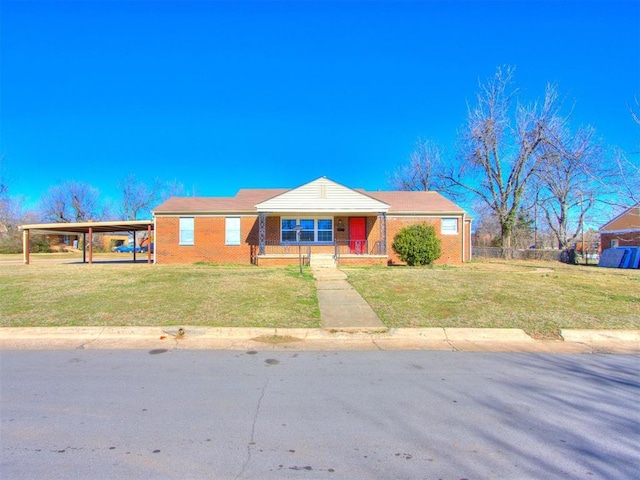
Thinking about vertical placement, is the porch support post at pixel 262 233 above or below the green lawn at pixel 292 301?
above

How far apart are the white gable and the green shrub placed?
6.62ft

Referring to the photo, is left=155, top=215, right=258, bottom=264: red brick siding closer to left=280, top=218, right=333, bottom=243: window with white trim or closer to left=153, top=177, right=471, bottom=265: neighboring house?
left=153, top=177, right=471, bottom=265: neighboring house

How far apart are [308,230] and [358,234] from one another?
3.02 metres

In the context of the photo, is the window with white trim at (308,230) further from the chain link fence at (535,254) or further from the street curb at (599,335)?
the chain link fence at (535,254)

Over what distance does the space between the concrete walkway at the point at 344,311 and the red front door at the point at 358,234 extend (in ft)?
31.7

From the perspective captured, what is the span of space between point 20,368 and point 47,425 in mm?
2305

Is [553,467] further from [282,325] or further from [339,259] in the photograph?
[339,259]

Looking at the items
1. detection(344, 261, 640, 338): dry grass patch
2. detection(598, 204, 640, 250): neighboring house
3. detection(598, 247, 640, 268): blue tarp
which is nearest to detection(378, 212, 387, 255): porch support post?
detection(344, 261, 640, 338): dry grass patch

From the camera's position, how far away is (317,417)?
369 centimetres

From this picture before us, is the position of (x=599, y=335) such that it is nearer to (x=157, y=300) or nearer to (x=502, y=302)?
(x=502, y=302)

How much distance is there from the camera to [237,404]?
13.0ft

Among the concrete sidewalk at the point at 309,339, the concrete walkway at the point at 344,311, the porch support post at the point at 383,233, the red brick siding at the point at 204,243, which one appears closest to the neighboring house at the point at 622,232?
the porch support post at the point at 383,233

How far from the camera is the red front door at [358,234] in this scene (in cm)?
2138

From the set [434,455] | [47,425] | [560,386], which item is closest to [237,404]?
[47,425]
